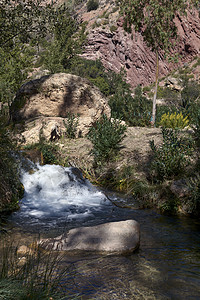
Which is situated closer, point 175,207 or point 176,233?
point 176,233

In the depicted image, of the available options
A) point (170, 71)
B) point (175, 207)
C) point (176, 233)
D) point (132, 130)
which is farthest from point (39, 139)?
point (170, 71)

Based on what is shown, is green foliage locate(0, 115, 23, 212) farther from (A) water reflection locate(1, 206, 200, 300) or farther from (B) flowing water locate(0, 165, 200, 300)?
(A) water reflection locate(1, 206, 200, 300)

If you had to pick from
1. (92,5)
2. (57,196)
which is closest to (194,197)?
(57,196)

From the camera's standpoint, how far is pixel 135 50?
53656 mm

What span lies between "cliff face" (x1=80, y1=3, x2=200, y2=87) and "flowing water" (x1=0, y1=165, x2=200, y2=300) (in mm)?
49263

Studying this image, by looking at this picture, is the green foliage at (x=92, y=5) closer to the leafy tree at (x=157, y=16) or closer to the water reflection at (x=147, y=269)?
the leafy tree at (x=157, y=16)

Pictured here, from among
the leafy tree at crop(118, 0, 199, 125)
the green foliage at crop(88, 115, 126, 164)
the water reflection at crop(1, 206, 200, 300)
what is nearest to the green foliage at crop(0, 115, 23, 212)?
the water reflection at crop(1, 206, 200, 300)

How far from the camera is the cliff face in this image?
53.7m

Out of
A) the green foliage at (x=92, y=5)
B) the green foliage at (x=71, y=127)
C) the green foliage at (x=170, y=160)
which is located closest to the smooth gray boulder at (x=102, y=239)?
the green foliage at (x=170, y=160)

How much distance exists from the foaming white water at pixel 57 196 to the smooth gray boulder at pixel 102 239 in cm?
148

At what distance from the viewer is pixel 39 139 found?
10375 millimetres

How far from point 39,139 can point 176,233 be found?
6.98 m

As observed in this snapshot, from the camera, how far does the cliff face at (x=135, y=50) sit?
53.7 metres

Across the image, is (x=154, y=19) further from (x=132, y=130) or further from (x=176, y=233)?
(x=176, y=233)
